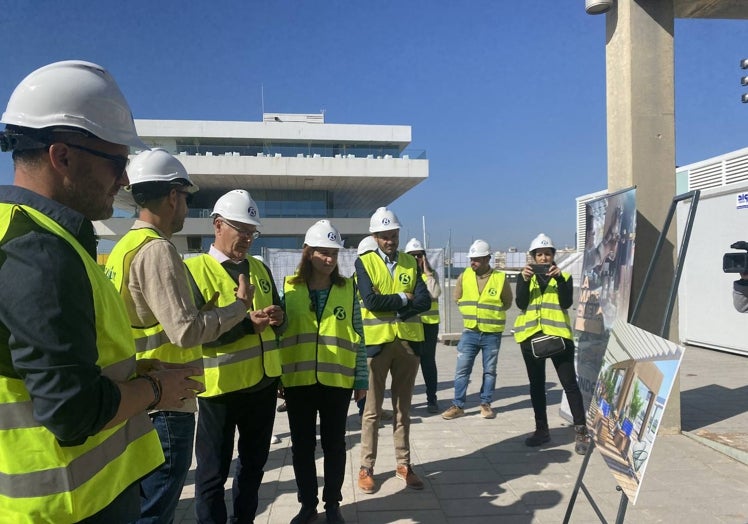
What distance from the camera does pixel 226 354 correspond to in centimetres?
281

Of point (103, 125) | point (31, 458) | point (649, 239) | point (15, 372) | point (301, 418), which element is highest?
point (103, 125)

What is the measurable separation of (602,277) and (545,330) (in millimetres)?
849

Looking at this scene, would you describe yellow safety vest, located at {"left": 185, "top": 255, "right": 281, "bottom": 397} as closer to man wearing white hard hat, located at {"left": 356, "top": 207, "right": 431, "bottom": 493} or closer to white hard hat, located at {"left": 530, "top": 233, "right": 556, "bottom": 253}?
man wearing white hard hat, located at {"left": 356, "top": 207, "right": 431, "bottom": 493}

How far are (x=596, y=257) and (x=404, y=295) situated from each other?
2.51m

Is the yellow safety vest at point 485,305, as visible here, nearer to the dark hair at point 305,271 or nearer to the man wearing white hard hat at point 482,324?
→ the man wearing white hard hat at point 482,324

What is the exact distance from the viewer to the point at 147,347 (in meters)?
2.32

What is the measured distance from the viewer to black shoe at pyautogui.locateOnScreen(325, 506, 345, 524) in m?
3.41

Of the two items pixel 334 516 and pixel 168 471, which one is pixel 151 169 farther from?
pixel 334 516

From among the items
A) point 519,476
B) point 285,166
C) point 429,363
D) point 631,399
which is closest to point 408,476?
point 519,476

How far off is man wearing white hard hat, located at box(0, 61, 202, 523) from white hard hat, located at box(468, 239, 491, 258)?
17.4ft

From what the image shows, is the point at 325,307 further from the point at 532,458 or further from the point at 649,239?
the point at 649,239

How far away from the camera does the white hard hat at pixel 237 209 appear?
296cm

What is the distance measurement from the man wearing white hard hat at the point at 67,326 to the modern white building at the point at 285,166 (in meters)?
40.7

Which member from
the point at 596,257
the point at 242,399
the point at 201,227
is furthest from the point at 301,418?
the point at 201,227
